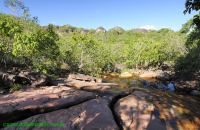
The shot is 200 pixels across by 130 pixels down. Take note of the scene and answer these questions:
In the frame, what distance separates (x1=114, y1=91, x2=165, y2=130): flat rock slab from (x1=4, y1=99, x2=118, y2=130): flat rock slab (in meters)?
0.80

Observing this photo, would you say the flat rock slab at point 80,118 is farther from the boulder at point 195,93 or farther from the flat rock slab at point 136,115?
the boulder at point 195,93

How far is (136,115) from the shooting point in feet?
33.3

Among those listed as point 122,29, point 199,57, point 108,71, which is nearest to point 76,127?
point 199,57

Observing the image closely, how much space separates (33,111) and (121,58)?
132 ft

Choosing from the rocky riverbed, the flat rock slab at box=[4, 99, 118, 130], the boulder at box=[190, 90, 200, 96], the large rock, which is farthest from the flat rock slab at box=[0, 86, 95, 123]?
the boulder at box=[190, 90, 200, 96]

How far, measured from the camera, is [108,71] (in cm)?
4309

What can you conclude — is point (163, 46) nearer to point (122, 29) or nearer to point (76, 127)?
point (76, 127)

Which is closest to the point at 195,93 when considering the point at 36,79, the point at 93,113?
the point at 93,113

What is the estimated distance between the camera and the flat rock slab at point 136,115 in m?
9.26

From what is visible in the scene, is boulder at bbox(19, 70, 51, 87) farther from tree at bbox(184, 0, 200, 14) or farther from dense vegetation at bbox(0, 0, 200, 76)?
tree at bbox(184, 0, 200, 14)

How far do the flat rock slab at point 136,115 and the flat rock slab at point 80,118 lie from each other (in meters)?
0.80

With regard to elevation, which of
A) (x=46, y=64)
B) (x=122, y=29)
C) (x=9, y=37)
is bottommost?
(x=46, y=64)

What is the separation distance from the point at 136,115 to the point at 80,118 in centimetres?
291

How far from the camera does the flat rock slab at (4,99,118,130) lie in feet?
27.0
